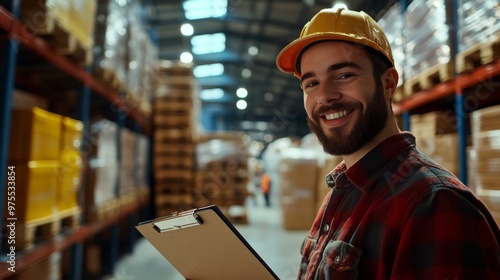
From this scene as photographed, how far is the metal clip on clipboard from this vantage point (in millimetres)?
1308

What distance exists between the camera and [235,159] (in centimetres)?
911

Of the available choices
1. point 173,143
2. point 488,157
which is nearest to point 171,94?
point 173,143

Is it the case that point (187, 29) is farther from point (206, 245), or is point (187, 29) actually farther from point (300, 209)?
point (206, 245)

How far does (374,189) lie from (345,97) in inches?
13.1

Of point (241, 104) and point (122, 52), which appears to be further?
point (241, 104)

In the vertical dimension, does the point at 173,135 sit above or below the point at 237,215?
above

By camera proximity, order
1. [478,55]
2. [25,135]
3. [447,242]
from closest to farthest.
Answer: [447,242] → [25,135] → [478,55]

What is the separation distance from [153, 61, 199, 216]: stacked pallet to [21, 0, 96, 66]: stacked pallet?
15.0 feet

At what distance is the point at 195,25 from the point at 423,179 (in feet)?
44.9

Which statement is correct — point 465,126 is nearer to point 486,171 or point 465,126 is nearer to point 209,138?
point 486,171

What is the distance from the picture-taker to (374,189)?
1.20 m

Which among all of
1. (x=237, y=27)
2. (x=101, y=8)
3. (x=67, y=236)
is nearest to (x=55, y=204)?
(x=67, y=236)

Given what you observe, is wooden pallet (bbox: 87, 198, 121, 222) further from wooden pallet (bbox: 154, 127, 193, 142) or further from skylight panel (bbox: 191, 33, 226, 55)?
skylight panel (bbox: 191, 33, 226, 55)

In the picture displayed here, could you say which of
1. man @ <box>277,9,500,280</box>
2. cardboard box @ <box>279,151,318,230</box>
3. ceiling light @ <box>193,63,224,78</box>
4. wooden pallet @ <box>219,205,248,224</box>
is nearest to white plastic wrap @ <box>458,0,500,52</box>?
man @ <box>277,9,500,280</box>
